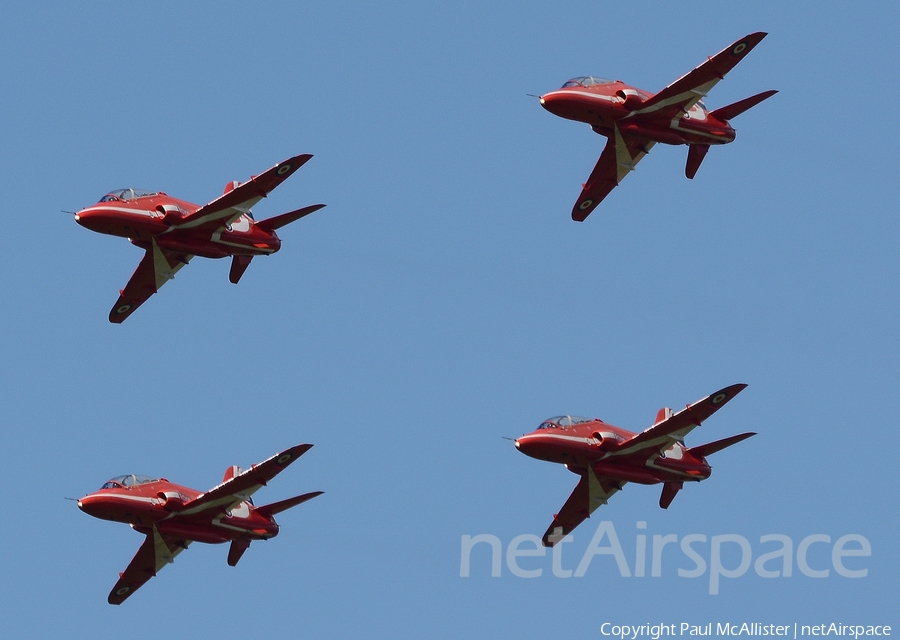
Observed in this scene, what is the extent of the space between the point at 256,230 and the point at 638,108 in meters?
19.0

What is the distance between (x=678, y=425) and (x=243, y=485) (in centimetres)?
1986

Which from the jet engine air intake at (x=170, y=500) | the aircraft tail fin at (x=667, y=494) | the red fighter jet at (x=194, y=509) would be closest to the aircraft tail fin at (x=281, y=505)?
the red fighter jet at (x=194, y=509)

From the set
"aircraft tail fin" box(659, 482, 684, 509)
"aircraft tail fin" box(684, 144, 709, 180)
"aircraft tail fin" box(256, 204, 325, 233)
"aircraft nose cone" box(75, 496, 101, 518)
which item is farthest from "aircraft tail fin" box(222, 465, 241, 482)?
"aircraft tail fin" box(684, 144, 709, 180)

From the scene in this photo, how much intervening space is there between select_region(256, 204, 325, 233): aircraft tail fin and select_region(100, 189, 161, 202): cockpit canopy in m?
5.49

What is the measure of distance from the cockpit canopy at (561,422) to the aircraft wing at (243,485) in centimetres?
1207

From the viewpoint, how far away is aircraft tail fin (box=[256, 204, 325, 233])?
95375 millimetres

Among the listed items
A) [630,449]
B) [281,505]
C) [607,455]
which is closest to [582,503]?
[607,455]

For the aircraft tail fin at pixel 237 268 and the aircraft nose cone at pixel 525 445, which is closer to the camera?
the aircraft nose cone at pixel 525 445

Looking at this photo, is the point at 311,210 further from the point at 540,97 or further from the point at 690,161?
the point at 690,161

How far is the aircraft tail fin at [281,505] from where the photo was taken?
90.6 metres

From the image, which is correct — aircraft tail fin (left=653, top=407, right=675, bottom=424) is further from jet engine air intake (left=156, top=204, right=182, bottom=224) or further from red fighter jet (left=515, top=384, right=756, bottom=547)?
jet engine air intake (left=156, top=204, right=182, bottom=224)

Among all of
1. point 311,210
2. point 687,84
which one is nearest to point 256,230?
point 311,210

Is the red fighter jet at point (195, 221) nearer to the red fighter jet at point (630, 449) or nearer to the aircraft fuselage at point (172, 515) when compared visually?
the aircraft fuselage at point (172, 515)

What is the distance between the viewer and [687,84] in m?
96.6
